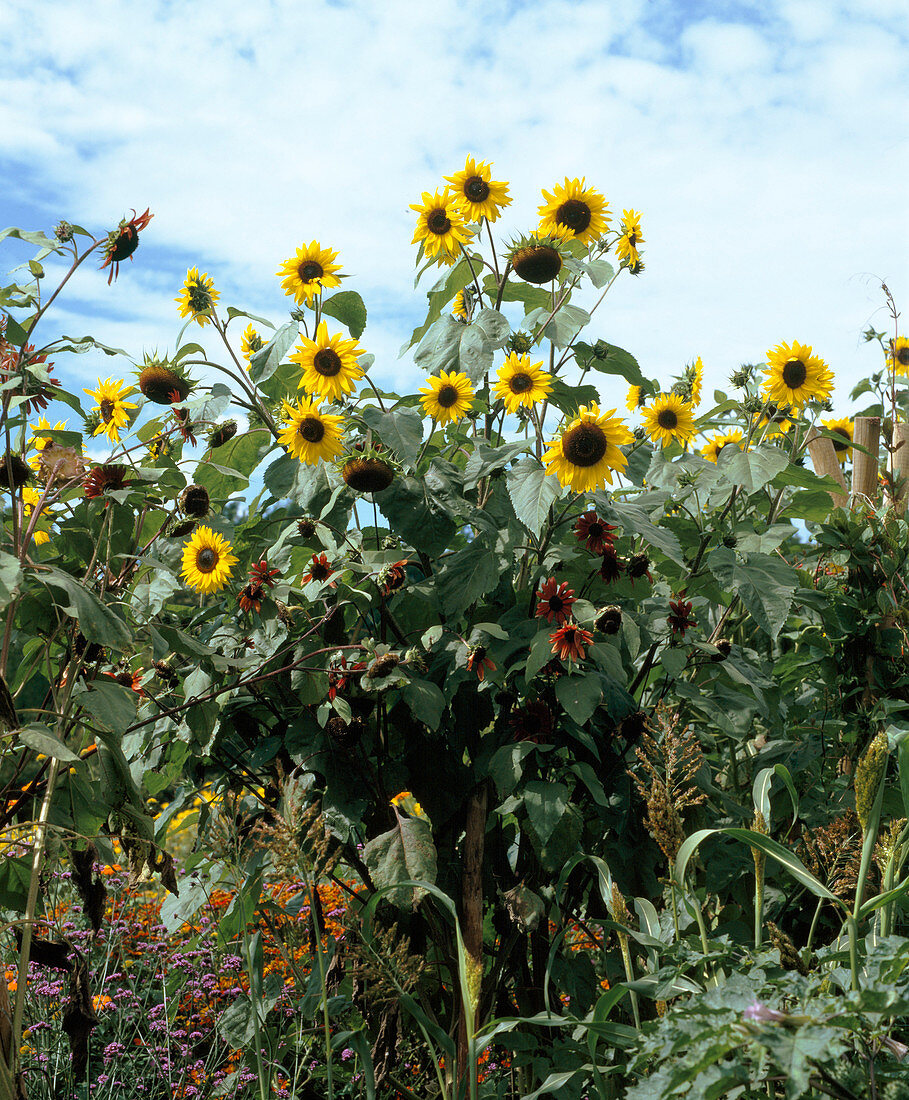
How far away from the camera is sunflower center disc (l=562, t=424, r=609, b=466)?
6.61ft

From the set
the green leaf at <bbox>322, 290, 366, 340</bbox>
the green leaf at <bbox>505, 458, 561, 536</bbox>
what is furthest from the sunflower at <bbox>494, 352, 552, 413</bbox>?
the green leaf at <bbox>322, 290, 366, 340</bbox>

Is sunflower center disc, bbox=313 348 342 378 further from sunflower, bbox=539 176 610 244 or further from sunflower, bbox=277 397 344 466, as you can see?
sunflower, bbox=539 176 610 244

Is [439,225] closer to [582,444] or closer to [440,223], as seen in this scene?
[440,223]

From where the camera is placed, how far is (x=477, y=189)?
238 centimetres

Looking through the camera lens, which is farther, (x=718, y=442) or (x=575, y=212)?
(x=718, y=442)

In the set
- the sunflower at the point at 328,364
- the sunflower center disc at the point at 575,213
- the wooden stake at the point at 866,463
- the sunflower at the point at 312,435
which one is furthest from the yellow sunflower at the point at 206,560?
the wooden stake at the point at 866,463

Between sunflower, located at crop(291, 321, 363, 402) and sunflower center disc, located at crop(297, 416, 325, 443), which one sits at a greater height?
sunflower, located at crop(291, 321, 363, 402)

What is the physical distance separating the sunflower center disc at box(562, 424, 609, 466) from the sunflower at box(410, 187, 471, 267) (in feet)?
2.11

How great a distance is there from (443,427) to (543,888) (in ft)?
3.68

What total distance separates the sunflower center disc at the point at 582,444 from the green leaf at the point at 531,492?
5.6 inches

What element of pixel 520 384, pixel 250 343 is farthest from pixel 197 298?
pixel 520 384

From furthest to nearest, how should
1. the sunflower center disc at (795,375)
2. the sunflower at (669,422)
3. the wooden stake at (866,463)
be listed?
the wooden stake at (866,463) → the sunflower at (669,422) → the sunflower center disc at (795,375)

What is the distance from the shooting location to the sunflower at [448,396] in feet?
7.47

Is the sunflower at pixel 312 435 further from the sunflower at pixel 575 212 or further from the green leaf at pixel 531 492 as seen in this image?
the sunflower at pixel 575 212
